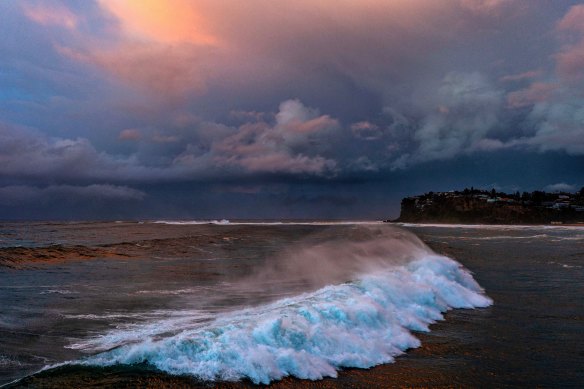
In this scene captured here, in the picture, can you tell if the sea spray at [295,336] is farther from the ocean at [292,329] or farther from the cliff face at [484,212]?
the cliff face at [484,212]

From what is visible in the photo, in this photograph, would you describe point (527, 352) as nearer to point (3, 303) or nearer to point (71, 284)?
point (3, 303)

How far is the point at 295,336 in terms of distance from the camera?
25.7 feet

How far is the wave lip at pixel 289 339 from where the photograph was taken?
6.75 metres

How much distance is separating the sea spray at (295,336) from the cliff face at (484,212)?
4008 inches

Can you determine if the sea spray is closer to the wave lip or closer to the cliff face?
the wave lip

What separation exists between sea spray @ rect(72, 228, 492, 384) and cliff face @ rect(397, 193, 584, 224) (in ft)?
334

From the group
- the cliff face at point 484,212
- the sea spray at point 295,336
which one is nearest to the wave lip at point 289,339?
the sea spray at point 295,336

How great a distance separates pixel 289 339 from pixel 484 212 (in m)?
118

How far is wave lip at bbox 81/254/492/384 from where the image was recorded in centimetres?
675

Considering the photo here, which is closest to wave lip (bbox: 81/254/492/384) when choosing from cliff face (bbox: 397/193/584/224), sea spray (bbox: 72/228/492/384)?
sea spray (bbox: 72/228/492/384)

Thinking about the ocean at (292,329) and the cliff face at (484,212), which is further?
the cliff face at (484,212)

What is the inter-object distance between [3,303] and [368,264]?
14.1 metres

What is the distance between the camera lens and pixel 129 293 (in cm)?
1384

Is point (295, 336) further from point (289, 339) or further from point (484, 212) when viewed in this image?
point (484, 212)
